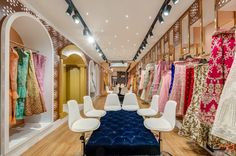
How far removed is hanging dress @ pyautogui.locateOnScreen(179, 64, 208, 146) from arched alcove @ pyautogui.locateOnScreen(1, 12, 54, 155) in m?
3.23

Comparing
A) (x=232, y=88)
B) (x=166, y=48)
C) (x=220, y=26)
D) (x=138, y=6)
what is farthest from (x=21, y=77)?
(x=166, y=48)

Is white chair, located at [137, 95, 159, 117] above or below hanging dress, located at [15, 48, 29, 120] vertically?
below

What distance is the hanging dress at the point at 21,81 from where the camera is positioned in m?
3.65

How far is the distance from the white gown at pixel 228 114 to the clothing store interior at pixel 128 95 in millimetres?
11

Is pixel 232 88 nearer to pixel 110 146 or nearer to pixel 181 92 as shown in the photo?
pixel 110 146

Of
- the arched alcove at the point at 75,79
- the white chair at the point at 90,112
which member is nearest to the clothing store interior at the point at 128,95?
the white chair at the point at 90,112

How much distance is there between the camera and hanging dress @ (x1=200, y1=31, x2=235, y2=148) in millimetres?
2508

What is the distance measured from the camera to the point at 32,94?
4.05 metres

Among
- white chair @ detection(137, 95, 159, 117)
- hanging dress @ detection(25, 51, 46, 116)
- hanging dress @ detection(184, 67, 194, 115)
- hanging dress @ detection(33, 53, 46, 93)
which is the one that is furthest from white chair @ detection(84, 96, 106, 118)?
hanging dress @ detection(184, 67, 194, 115)

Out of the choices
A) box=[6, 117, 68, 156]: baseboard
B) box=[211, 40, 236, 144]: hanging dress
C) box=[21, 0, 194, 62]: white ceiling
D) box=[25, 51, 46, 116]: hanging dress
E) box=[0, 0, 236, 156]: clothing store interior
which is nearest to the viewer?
box=[211, 40, 236, 144]: hanging dress

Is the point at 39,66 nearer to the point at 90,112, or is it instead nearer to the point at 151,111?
the point at 90,112

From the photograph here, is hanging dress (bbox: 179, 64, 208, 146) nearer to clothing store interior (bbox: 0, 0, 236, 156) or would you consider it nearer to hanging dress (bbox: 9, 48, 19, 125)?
clothing store interior (bbox: 0, 0, 236, 156)

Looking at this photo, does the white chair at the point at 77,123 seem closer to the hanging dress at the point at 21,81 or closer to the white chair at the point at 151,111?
the hanging dress at the point at 21,81

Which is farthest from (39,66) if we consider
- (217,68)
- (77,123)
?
(217,68)
